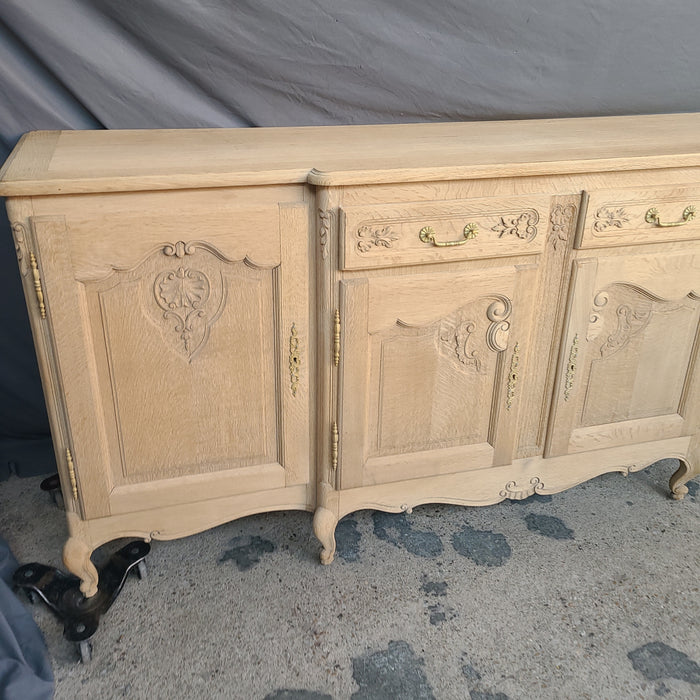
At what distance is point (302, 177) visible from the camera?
148cm

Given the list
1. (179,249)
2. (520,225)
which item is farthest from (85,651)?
(520,225)

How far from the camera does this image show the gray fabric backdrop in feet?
5.99

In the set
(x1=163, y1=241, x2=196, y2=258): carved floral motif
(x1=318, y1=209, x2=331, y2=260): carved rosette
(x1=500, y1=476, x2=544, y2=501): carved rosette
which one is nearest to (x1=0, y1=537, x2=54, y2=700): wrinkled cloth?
(x1=163, y1=241, x2=196, y2=258): carved floral motif

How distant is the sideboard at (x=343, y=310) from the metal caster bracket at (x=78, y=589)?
52mm

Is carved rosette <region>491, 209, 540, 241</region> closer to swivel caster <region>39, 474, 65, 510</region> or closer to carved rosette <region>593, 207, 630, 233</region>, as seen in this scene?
carved rosette <region>593, 207, 630, 233</region>

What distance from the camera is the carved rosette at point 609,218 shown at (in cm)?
165

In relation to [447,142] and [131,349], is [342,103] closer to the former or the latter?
[447,142]

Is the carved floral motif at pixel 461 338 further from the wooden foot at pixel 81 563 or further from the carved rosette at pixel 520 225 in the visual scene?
the wooden foot at pixel 81 563

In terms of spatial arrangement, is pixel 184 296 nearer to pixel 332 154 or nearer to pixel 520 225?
pixel 332 154

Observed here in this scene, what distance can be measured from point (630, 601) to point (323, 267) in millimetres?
1056

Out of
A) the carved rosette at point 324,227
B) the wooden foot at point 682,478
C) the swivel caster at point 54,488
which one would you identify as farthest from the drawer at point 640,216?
the swivel caster at point 54,488

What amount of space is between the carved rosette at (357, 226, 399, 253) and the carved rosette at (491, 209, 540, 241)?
Result: 0.23 m

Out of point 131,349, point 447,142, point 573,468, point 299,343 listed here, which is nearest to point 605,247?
point 447,142

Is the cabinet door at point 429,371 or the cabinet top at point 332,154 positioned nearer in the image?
the cabinet top at point 332,154
